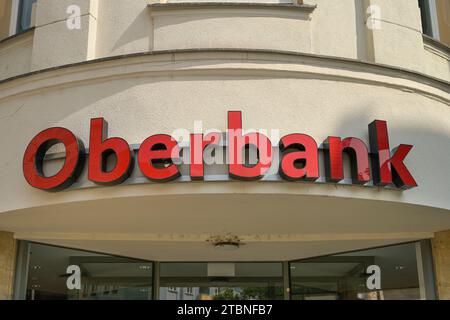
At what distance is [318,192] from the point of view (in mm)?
7398

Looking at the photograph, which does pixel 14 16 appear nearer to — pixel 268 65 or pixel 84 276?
pixel 84 276

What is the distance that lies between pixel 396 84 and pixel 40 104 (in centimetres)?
488

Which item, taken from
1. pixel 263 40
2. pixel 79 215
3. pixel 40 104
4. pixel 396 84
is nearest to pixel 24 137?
pixel 40 104

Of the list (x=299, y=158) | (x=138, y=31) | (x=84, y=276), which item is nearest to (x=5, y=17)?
(x=138, y=31)

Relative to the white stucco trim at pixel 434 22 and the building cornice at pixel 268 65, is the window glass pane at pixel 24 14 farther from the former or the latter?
the white stucco trim at pixel 434 22

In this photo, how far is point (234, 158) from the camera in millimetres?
7293

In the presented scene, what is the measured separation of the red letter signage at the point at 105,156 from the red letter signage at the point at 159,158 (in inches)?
7.7

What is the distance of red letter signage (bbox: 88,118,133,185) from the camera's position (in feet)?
24.1

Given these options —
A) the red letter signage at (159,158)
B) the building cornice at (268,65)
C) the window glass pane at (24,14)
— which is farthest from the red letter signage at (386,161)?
the window glass pane at (24,14)

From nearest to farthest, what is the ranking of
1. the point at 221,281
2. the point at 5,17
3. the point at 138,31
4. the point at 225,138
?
the point at 225,138
the point at 138,31
the point at 5,17
the point at 221,281

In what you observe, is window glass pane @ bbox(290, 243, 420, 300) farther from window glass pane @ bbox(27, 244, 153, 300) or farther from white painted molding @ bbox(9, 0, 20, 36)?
white painted molding @ bbox(9, 0, 20, 36)

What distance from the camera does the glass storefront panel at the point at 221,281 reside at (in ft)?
35.1

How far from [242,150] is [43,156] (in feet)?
8.69

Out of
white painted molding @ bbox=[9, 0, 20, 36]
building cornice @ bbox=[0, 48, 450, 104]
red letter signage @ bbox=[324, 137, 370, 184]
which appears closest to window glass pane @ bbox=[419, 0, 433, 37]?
building cornice @ bbox=[0, 48, 450, 104]
